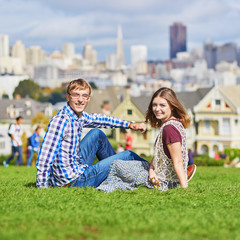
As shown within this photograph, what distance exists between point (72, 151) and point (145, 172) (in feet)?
3.60

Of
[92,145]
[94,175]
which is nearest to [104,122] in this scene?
[92,145]

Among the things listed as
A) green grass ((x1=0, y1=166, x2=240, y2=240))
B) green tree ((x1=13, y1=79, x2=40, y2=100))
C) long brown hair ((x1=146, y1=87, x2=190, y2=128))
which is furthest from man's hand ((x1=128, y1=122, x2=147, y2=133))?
green tree ((x1=13, y1=79, x2=40, y2=100))

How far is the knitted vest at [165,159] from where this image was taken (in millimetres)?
7688

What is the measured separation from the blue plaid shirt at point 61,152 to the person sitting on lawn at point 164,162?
0.52 metres

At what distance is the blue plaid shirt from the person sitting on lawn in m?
0.52

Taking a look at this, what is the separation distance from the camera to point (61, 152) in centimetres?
776

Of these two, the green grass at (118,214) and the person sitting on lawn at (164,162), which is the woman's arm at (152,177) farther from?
the green grass at (118,214)

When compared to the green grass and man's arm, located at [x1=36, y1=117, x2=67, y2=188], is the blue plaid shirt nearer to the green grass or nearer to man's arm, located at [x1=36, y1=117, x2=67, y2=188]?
man's arm, located at [x1=36, y1=117, x2=67, y2=188]

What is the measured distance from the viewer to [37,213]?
5.86 metres

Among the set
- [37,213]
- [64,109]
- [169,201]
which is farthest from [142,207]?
A: [64,109]

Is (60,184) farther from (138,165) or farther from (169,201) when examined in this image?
(169,201)

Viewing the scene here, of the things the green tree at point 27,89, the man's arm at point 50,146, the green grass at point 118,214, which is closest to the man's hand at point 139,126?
the green grass at point 118,214

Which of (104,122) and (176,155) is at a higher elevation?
(104,122)

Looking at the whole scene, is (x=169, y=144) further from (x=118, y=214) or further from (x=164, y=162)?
(x=118, y=214)
